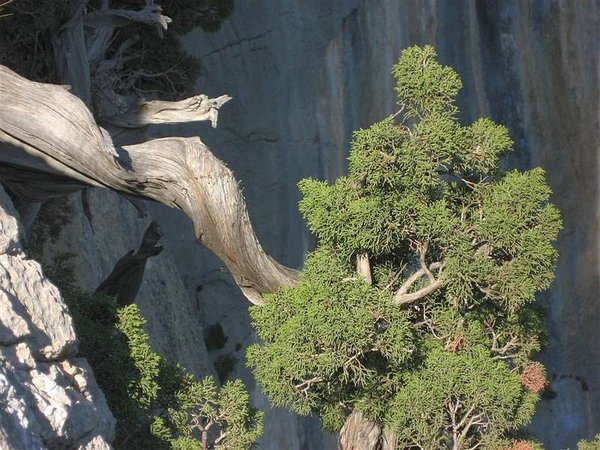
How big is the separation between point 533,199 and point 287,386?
2.70 meters

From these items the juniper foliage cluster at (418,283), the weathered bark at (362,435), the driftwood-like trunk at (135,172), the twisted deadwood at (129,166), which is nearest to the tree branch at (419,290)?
the juniper foliage cluster at (418,283)

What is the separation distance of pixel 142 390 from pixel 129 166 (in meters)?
2.07

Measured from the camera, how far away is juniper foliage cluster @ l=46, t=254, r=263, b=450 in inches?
388

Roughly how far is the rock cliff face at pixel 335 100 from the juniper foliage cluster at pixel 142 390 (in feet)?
32.5

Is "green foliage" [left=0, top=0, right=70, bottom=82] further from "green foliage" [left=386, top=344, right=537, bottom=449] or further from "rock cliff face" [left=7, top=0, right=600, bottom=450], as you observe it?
"rock cliff face" [left=7, top=0, right=600, bottom=450]

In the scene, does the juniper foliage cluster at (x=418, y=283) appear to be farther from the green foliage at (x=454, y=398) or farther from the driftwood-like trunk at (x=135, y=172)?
the driftwood-like trunk at (x=135, y=172)

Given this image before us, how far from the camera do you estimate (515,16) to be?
21.8 metres

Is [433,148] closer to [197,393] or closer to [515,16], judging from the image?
[197,393]

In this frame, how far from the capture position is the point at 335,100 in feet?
71.8

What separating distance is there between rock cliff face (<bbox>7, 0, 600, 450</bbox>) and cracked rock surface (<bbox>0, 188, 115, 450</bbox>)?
456 inches

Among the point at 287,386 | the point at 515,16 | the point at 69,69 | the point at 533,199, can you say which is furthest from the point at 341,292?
the point at 515,16

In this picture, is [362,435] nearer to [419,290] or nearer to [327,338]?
[419,290]

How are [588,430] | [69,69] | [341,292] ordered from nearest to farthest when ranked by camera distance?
[341,292], [69,69], [588,430]

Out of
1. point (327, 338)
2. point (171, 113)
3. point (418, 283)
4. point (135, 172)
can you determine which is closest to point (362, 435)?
point (418, 283)
